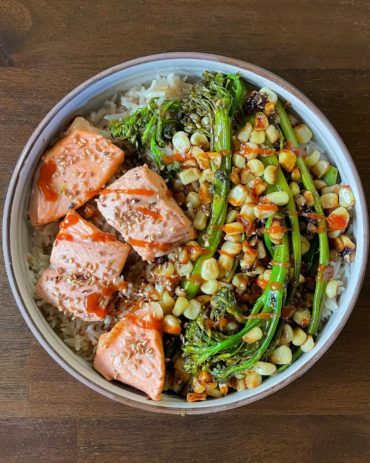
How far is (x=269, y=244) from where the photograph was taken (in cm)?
281

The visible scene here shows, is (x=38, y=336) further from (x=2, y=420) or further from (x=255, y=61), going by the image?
(x=255, y=61)

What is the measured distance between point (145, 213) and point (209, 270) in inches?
16.3

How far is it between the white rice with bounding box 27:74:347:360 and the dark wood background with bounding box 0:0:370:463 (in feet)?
0.89

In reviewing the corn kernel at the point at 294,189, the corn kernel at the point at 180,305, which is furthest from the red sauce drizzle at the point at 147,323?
the corn kernel at the point at 294,189

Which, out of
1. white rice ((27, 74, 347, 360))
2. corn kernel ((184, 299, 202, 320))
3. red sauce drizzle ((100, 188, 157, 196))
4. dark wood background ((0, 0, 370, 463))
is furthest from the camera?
dark wood background ((0, 0, 370, 463))

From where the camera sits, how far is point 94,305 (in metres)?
2.85

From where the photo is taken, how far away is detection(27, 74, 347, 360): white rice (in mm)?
2932

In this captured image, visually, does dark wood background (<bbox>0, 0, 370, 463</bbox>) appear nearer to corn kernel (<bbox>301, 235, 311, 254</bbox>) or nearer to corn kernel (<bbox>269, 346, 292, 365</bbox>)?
corn kernel (<bbox>269, 346, 292, 365</bbox>)

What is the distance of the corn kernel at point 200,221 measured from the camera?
281cm

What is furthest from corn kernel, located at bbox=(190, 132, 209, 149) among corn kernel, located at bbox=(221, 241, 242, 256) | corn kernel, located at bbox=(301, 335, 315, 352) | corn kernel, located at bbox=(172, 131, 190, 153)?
corn kernel, located at bbox=(301, 335, 315, 352)

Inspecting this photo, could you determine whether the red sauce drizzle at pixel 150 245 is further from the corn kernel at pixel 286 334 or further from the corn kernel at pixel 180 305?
the corn kernel at pixel 286 334

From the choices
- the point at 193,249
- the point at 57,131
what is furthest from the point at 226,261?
the point at 57,131

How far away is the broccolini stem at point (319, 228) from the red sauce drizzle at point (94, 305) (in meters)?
1.06

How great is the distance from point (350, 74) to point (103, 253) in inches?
65.8
